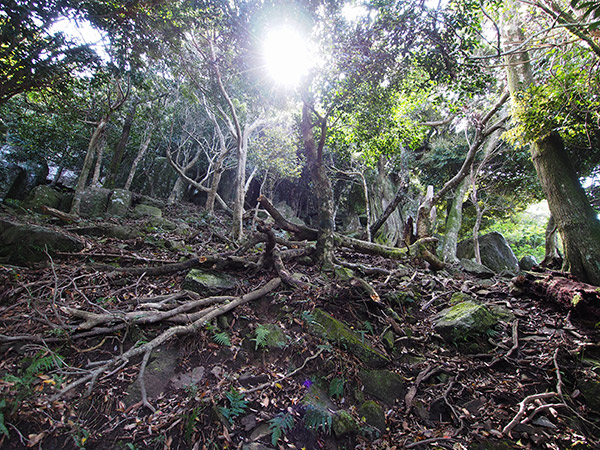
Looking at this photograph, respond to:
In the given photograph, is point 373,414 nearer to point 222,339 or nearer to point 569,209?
point 222,339

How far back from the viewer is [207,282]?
4246 millimetres

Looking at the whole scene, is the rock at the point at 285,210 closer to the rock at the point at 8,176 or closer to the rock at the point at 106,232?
the rock at the point at 8,176

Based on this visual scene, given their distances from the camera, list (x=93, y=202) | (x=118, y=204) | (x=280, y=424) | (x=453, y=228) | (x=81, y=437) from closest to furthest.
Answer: (x=81, y=437), (x=280, y=424), (x=93, y=202), (x=118, y=204), (x=453, y=228)

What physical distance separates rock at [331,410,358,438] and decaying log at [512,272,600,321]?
4.40m

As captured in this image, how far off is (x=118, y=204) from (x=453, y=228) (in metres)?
16.1

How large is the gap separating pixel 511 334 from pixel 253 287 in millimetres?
4373

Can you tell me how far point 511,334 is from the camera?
4164mm

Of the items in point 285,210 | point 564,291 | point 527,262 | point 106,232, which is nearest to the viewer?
point 564,291

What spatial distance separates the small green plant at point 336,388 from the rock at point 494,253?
15028 millimetres

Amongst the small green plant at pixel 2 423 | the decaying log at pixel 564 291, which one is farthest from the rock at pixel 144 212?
the decaying log at pixel 564 291

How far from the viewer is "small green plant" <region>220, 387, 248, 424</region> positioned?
2.44m

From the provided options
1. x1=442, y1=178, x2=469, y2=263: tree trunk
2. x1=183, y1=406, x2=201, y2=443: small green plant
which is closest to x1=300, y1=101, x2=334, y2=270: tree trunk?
x1=183, y1=406, x2=201, y2=443: small green plant

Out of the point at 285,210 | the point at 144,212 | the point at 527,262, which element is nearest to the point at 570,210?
the point at 527,262

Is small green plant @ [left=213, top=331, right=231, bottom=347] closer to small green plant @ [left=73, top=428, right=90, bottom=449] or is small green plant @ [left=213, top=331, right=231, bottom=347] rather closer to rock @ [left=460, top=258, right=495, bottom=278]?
small green plant @ [left=73, top=428, right=90, bottom=449]
